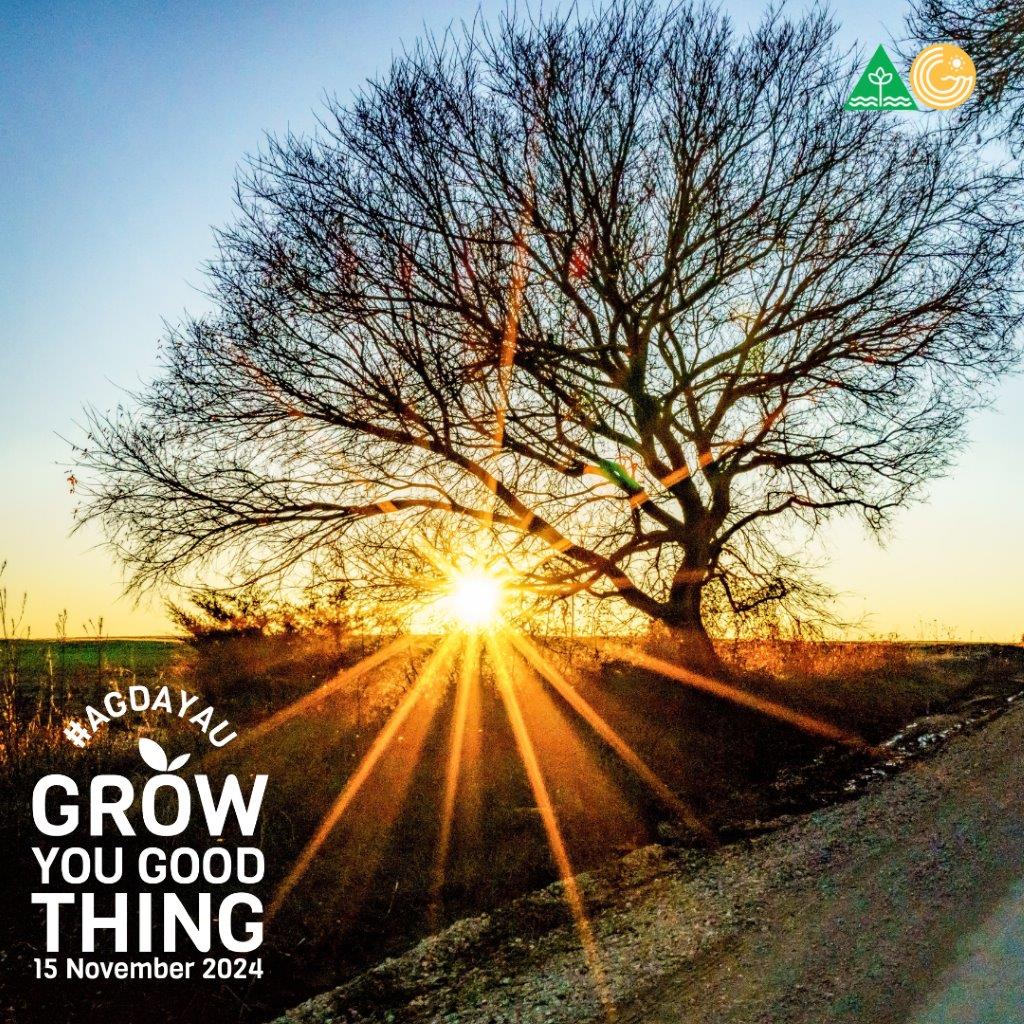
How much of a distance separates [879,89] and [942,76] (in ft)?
9.28

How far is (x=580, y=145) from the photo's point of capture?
33.4ft

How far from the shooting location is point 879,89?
9578mm

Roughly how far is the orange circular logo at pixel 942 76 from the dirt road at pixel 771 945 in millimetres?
5729

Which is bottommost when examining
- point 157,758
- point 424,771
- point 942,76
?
point 424,771

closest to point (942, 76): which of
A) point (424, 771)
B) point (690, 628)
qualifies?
point (690, 628)

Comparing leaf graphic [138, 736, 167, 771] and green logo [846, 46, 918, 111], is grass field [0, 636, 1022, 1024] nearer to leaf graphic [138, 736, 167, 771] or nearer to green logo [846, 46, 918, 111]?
leaf graphic [138, 736, 167, 771]

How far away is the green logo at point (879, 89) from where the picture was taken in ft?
29.4

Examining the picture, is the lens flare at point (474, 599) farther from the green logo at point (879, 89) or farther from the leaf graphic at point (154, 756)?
the green logo at point (879, 89)

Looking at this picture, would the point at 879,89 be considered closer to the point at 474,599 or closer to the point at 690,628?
the point at 690,628

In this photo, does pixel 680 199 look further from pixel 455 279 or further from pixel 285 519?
pixel 285 519

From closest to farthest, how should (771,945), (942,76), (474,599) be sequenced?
(771,945), (942,76), (474,599)

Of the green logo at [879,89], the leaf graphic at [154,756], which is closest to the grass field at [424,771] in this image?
the leaf graphic at [154,756]

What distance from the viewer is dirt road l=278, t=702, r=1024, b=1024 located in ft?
11.2

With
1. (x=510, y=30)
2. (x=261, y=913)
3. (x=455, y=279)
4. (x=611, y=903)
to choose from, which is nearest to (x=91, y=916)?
(x=261, y=913)
